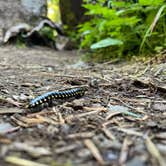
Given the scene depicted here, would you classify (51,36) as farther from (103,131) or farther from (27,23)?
(103,131)

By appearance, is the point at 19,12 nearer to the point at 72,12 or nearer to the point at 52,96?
the point at 72,12

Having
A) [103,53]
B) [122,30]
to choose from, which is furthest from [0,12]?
[122,30]

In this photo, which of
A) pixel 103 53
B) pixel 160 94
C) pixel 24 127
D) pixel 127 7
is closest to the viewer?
pixel 24 127

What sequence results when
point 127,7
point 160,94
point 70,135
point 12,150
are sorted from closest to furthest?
1. point 12,150
2. point 70,135
3. point 160,94
4. point 127,7

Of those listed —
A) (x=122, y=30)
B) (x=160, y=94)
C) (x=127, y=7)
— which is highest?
(x=127, y=7)

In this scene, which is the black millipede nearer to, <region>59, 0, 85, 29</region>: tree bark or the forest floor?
the forest floor

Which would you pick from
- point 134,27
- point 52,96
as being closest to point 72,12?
point 134,27

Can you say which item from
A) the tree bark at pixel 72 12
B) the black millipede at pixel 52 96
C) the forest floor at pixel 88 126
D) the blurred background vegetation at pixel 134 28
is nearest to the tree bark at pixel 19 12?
the tree bark at pixel 72 12

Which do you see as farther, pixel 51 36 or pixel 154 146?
pixel 51 36

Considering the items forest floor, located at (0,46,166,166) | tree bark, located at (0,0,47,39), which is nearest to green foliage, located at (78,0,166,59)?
forest floor, located at (0,46,166,166)
